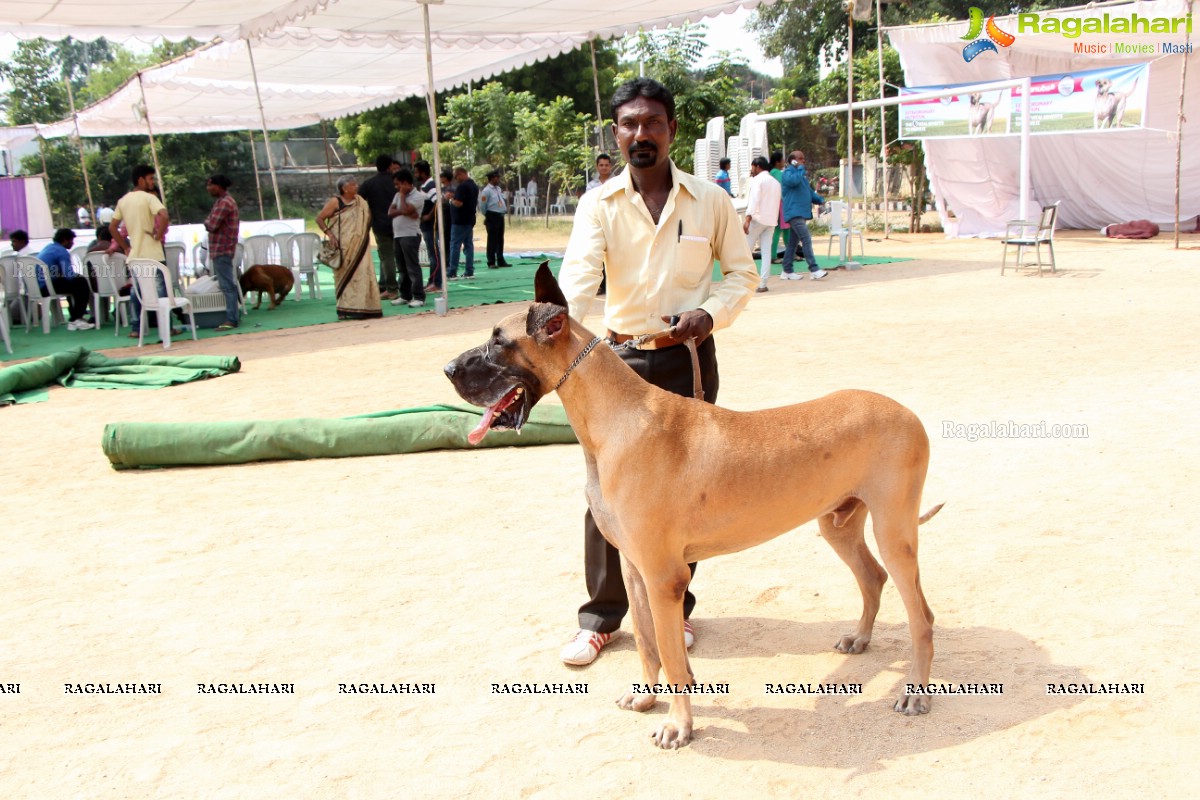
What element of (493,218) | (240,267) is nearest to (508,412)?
(240,267)

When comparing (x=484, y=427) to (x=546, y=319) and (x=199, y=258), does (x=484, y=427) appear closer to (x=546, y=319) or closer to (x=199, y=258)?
(x=546, y=319)

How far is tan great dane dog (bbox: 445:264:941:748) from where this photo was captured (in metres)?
2.99

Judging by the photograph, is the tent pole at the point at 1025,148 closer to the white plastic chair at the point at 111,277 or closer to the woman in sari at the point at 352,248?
the woman in sari at the point at 352,248

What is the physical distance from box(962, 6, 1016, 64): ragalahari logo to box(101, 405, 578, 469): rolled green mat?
17.6 m

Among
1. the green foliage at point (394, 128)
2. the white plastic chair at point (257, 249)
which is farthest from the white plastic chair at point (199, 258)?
the green foliage at point (394, 128)

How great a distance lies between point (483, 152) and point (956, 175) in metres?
17.2

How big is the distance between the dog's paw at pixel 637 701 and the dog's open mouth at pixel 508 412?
44.1 inches

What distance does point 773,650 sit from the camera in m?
3.82

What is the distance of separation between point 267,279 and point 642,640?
41.2ft

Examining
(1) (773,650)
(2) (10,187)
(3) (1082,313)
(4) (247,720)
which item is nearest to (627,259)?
(1) (773,650)

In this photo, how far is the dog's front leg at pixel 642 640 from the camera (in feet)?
11.0

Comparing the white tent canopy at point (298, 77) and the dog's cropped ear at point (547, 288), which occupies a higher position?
the white tent canopy at point (298, 77)

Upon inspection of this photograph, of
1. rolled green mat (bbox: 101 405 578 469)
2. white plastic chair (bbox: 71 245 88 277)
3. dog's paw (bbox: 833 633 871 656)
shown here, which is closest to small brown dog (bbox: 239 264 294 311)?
white plastic chair (bbox: 71 245 88 277)

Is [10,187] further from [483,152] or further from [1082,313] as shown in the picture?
[1082,313]
